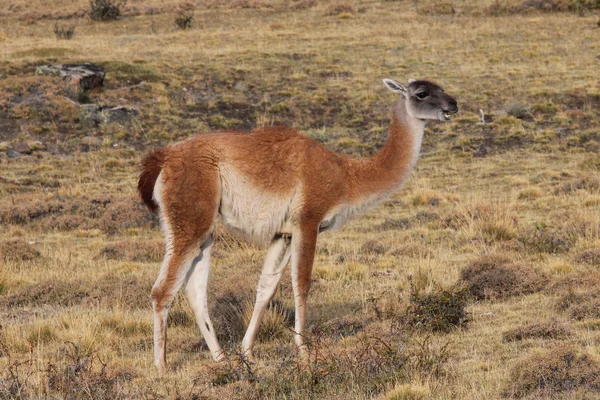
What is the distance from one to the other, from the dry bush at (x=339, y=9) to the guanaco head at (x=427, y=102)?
38628 mm

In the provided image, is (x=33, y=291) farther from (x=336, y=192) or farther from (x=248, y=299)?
(x=336, y=192)

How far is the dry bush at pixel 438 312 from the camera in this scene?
764 cm

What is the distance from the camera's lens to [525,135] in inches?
908

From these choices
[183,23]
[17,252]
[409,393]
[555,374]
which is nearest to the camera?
[409,393]

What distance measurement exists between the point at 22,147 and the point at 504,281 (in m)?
15.9

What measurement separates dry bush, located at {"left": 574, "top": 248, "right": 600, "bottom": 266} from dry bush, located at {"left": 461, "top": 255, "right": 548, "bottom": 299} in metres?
1.15

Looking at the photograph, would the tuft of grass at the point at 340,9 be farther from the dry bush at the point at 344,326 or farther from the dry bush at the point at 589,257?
the dry bush at the point at 344,326

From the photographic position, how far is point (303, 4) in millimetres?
49219

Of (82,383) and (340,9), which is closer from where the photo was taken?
(82,383)

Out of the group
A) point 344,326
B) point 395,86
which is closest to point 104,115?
point 395,86

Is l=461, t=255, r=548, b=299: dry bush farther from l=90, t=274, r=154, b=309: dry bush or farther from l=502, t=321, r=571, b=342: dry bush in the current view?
l=90, t=274, r=154, b=309: dry bush

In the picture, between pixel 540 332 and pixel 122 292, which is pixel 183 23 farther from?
pixel 540 332

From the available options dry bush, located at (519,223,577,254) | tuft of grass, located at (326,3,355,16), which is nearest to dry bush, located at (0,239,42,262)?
dry bush, located at (519,223,577,254)

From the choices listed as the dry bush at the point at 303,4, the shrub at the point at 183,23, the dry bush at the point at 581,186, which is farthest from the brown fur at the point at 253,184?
the dry bush at the point at 303,4
